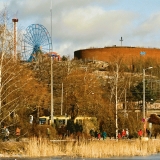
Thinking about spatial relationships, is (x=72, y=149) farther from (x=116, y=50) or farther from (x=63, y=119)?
(x=116, y=50)

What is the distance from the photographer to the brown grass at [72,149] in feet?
118

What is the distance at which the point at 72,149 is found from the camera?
37.5 metres

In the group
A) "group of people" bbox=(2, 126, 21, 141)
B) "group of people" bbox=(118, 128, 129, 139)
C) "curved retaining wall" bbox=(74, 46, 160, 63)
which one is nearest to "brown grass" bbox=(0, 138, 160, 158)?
"group of people" bbox=(2, 126, 21, 141)

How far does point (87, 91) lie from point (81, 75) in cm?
1000

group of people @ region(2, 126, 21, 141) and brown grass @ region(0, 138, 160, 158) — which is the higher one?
group of people @ region(2, 126, 21, 141)

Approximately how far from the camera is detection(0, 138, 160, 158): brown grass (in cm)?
3606

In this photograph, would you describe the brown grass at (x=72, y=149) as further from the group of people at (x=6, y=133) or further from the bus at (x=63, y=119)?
the bus at (x=63, y=119)

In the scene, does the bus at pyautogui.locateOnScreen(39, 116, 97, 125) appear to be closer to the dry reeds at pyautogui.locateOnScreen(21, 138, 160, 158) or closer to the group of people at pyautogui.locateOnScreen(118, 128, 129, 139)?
the group of people at pyautogui.locateOnScreen(118, 128, 129, 139)

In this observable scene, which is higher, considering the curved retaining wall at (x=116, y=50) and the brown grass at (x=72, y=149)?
the curved retaining wall at (x=116, y=50)

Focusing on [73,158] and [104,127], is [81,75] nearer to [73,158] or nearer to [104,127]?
[104,127]

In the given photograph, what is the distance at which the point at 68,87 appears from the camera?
273 ft

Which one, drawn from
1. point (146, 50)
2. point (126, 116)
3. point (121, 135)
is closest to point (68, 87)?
point (126, 116)

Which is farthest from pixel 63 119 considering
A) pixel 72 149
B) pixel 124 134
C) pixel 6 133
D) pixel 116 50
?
pixel 116 50

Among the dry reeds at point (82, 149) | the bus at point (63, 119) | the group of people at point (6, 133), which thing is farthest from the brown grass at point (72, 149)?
the bus at point (63, 119)
